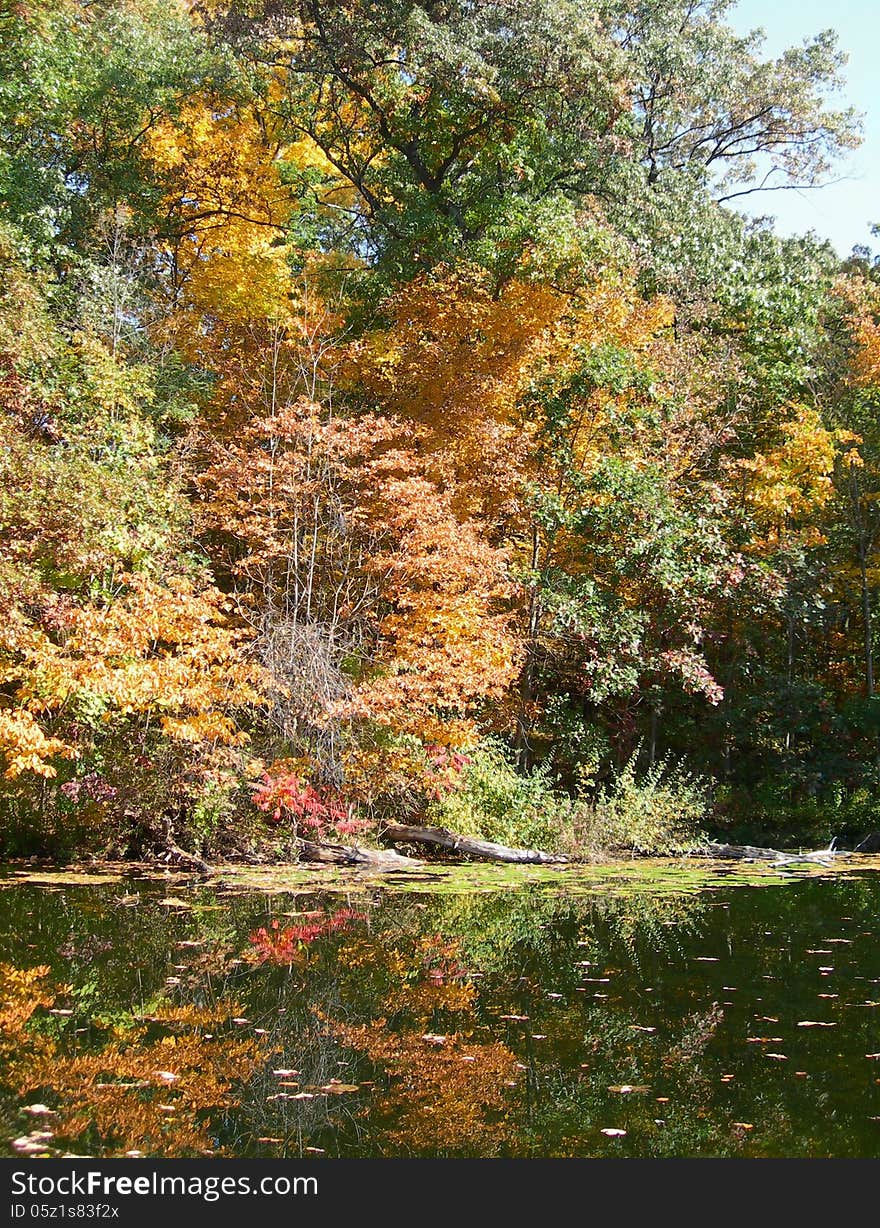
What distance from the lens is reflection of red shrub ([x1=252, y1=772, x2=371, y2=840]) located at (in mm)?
10781

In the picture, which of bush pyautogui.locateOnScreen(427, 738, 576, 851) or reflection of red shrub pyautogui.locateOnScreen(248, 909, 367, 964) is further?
bush pyautogui.locateOnScreen(427, 738, 576, 851)

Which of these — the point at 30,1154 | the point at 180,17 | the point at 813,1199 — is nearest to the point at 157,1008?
the point at 30,1154

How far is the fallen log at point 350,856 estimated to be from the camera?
10.9m

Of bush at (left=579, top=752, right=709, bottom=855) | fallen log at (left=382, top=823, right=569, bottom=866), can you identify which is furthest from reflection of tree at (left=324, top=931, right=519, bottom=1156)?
bush at (left=579, top=752, right=709, bottom=855)

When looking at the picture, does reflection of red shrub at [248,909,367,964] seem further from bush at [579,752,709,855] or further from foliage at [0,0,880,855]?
bush at [579,752,709,855]

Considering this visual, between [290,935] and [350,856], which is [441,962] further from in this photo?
[350,856]

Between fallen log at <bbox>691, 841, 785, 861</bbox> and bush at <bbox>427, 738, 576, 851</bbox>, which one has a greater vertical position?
bush at <bbox>427, 738, 576, 851</bbox>

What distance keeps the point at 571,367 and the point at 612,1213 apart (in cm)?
1201

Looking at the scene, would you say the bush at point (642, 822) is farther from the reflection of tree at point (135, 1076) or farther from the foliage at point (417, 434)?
the reflection of tree at point (135, 1076)

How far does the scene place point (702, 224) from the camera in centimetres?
1634

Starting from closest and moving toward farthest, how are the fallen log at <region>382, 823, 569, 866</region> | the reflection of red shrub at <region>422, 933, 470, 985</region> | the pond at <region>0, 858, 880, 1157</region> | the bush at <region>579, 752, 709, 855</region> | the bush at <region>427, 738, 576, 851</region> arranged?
the pond at <region>0, 858, 880, 1157</region>, the reflection of red shrub at <region>422, 933, 470, 985</region>, the fallen log at <region>382, 823, 569, 866</region>, the bush at <region>427, 738, 576, 851</region>, the bush at <region>579, 752, 709, 855</region>

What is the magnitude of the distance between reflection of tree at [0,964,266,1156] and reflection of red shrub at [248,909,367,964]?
130 cm

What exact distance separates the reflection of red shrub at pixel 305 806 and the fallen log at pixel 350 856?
179 mm

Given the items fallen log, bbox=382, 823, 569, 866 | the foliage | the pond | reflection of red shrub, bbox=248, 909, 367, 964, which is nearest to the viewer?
the pond
